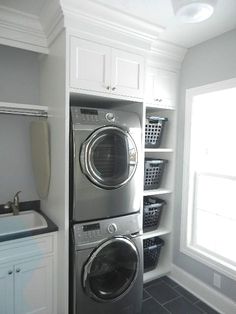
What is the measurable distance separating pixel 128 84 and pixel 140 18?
1.65 feet

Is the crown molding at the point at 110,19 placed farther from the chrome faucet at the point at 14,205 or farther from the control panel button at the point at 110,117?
the chrome faucet at the point at 14,205

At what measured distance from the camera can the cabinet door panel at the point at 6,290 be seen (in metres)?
1.71

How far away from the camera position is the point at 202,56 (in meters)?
2.33

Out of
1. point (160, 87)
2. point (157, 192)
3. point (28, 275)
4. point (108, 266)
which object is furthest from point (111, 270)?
point (160, 87)

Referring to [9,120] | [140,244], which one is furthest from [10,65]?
[140,244]

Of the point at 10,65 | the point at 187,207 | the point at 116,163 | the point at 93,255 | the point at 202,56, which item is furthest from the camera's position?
the point at 187,207

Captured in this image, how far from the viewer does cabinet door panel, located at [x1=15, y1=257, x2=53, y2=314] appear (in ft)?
5.83

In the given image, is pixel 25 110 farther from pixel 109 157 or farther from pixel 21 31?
pixel 109 157

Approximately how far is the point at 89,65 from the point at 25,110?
2.41ft

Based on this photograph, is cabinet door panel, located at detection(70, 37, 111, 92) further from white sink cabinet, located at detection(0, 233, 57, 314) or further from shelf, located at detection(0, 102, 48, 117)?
white sink cabinet, located at detection(0, 233, 57, 314)

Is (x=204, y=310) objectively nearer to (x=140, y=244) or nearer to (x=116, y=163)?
(x=140, y=244)

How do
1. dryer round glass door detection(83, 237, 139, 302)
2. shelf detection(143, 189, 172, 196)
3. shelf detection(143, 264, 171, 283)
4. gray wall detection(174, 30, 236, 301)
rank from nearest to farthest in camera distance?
dryer round glass door detection(83, 237, 139, 302) < gray wall detection(174, 30, 236, 301) < shelf detection(143, 189, 172, 196) < shelf detection(143, 264, 171, 283)

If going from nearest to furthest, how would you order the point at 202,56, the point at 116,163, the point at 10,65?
the point at 116,163
the point at 10,65
the point at 202,56

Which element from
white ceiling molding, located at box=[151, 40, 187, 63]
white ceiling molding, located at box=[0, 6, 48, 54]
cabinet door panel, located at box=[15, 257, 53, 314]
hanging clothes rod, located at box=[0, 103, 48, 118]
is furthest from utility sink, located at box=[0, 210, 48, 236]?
white ceiling molding, located at box=[151, 40, 187, 63]
